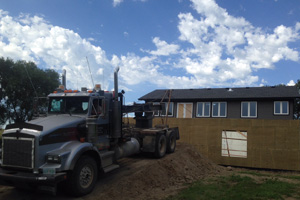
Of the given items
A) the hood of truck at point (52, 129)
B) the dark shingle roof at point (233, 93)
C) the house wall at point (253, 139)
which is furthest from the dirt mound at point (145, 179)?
the dark shingle roof at point (233, 93)

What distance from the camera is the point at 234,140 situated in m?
16.0

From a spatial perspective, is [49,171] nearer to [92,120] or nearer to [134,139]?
[92,120]

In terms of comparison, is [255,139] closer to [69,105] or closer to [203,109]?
[203,109]

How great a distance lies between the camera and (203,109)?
77.8ft

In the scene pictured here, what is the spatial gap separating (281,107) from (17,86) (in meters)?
24.7

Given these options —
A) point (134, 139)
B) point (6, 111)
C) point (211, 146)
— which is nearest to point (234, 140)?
point (211, 146)

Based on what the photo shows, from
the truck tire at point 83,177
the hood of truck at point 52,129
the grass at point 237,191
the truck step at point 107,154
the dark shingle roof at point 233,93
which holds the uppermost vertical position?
the dark shingle roof at point 233,93

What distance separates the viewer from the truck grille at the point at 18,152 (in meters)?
6.18

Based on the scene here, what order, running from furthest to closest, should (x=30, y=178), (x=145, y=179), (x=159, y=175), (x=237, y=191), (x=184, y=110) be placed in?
(x=184, y=110), (x=159, y=175), (x=145, y=179), (x=237, y=191), (x=30, y=178)

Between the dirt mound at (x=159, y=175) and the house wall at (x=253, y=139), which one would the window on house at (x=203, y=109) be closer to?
the house wall at (x=253, y=139)

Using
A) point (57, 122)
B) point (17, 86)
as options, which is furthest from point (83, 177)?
point (17, 86)

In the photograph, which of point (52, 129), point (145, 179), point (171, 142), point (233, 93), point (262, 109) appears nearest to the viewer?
point (52, 129)

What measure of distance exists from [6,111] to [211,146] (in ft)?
68.8

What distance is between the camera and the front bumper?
5840mm
